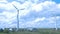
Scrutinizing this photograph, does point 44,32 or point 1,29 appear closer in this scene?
point 44,32

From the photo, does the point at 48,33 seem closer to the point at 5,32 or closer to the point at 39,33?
the point at 39,33

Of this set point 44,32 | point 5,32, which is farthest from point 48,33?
point 5,32

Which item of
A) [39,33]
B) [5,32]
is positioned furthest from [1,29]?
[39,33]

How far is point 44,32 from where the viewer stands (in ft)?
74.1

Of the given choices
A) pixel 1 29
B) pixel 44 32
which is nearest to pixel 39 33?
pixel 44 32

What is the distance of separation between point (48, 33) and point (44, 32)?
0.57 meters

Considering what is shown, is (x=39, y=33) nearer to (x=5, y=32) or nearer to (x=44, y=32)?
(x=44, y=32)

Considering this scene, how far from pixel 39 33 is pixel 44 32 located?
77cm

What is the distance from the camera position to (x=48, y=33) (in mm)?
22453

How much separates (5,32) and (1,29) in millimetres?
1828

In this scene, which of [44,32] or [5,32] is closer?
[44,32]

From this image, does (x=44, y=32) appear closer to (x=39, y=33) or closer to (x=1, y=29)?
(x=39, y=33)

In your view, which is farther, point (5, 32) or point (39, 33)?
point (5, 32)

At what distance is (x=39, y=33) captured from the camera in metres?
22.3
